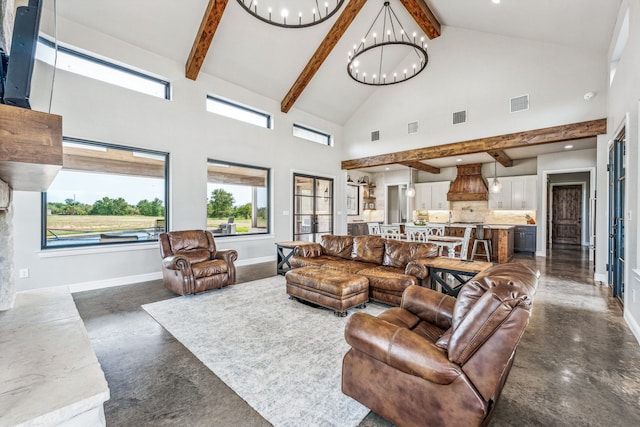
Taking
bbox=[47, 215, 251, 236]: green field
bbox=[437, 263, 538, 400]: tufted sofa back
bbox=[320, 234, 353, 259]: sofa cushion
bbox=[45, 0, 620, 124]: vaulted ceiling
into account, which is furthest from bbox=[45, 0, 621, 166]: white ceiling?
bbox=[437, 263, 538, 400]: tufted sofa back

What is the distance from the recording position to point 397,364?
4.90ft

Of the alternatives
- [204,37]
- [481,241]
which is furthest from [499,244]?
[204,37]

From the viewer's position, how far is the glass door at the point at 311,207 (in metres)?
7.72

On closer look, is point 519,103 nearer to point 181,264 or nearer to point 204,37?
point 204,37

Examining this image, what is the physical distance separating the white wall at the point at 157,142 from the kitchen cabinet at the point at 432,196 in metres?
4.99

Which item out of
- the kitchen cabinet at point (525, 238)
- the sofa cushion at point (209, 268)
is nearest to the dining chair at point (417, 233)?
the sofa cushion at point (209, 268)

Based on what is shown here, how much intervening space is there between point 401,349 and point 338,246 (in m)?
3.43

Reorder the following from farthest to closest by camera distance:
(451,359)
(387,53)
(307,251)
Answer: (387,53), (307,251), (451,359)

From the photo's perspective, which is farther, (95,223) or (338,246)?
(338,246)

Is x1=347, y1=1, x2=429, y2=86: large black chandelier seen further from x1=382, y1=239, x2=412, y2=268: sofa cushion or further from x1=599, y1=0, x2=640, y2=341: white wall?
x1=382, y1=239, x2=412, y2=268: sofa cushion

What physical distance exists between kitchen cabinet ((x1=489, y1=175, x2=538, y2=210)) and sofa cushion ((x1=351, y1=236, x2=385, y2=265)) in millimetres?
6407

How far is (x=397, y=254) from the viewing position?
4.12m

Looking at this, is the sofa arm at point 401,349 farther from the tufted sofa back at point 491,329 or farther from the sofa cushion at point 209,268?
the sofa cushion at point 209,268

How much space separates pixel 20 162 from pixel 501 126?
7155 millimetres
